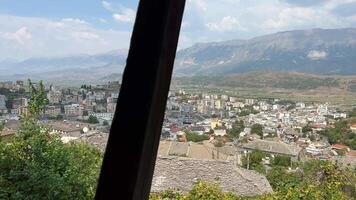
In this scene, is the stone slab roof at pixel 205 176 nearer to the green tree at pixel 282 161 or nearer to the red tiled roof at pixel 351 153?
the green tree at pixel 282 161

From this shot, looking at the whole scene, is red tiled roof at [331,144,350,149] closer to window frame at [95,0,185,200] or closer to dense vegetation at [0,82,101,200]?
dense vegetation at [0,82,101,200]

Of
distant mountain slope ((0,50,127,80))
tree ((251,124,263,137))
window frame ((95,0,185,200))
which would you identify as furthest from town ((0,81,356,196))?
window frame ((95,0,185,200))

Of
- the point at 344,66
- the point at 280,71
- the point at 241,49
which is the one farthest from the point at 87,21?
the point at 241,49

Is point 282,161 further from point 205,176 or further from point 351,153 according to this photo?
point 351,153

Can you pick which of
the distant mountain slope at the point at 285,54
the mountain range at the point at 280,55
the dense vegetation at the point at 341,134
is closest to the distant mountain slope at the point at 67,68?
the mountain range at the point at 280,55

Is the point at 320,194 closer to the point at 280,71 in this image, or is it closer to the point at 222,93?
the point at 222,93

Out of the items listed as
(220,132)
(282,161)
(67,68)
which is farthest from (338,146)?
(67,68)
